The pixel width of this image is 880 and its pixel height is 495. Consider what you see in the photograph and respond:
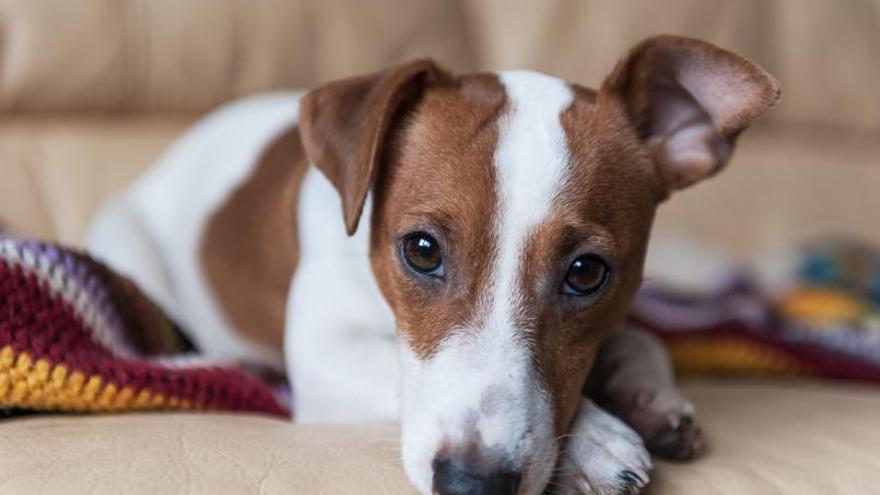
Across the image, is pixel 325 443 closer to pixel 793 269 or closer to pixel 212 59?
pixel 212 59

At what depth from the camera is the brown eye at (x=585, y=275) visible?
1.63 m

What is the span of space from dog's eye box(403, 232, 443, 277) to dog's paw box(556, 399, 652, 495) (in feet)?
1.06

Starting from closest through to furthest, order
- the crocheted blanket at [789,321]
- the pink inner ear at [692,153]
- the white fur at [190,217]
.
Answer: the pink inner ear at [692,153] < the white fur at [190,217] < the crocheted blanket at [789,321]

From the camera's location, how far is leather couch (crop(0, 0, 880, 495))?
1477 millimetres

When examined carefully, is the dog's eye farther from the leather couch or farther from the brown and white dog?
the leather couch

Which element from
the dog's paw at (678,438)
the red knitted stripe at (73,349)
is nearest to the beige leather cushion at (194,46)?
the red knitted stripe at (73,349)

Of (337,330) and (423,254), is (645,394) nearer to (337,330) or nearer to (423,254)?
(423,254)

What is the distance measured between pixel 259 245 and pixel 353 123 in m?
0.65

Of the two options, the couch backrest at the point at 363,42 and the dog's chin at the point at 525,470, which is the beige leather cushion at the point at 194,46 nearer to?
the couch backrest at the point at 363,42

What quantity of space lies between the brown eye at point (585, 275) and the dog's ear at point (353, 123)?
Result: 346 millimetres

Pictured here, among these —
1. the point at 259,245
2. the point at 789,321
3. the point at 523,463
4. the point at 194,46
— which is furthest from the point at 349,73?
the point at 523,463

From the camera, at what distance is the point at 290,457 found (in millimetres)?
1482

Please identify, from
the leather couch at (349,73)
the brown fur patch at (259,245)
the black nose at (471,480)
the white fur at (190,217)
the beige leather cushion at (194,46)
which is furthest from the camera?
the beige leather cushion at (194,46)

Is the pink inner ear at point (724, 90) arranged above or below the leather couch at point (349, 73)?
above
